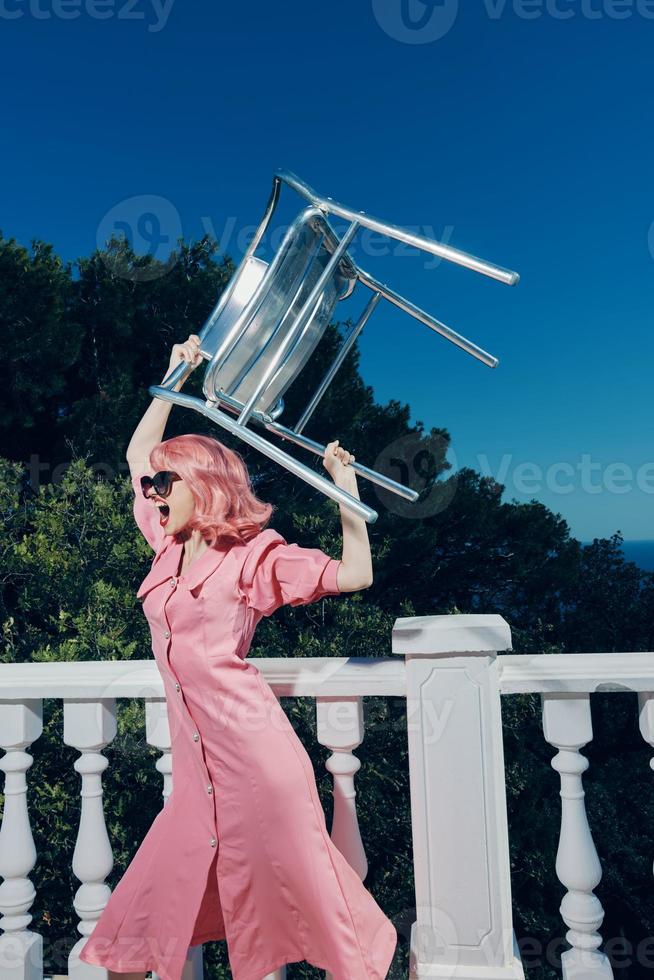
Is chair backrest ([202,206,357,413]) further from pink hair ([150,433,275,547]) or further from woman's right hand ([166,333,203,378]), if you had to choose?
pink hair ([150,433,275,547])

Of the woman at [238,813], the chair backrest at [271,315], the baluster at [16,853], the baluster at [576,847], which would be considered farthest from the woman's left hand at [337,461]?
the baluster at [16,853]

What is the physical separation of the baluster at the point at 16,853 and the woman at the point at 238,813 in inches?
10.2

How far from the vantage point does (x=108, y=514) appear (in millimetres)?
6195

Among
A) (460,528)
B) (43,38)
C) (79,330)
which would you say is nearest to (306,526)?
(460,528)

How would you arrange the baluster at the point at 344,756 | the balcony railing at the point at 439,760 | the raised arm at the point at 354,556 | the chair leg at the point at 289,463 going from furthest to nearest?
the baluster at the point at 344,756 < the balcony railing at the point at 439,760 < the raised arm at the point at 354,556 < the chair leg at the point at 289,463

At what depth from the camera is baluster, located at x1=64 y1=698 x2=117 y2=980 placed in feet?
5.06

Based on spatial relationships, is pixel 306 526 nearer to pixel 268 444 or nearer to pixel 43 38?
pixel 268 444

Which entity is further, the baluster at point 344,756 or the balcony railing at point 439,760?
the baluster at point 344,756

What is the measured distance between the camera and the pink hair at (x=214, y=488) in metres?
1.45

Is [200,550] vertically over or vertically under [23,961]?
over

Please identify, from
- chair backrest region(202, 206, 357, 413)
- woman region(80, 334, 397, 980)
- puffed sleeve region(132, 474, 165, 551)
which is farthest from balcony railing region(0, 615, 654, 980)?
chair backrest region(202, 206, 357, 413)

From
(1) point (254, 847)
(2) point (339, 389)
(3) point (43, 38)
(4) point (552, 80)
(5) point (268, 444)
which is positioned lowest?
(1) point (254, 847)

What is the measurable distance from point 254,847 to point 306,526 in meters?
5.19

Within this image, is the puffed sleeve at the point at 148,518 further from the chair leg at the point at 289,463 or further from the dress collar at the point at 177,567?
the chair leg at the point at 289,463
